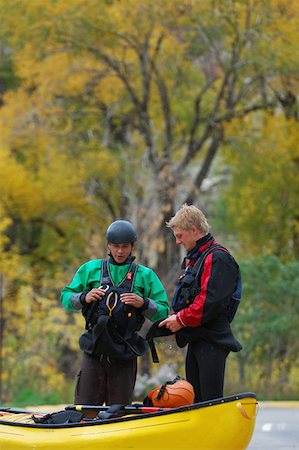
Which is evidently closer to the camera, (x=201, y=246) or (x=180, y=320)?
(x=180, y=320)

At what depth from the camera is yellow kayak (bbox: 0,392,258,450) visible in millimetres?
6691

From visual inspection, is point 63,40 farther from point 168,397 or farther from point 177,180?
point 168,397

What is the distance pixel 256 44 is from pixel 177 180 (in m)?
3.72

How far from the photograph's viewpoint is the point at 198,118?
28766mm

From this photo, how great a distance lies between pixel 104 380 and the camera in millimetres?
7730

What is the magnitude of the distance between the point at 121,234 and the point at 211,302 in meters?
0.93

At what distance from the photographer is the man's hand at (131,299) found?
7.48 m

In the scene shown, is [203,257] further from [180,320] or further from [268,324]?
[268,324]

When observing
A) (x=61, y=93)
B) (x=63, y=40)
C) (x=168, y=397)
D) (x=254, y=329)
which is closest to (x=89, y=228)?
(x=61, y=93)

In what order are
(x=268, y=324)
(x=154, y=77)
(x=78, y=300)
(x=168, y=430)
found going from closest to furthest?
1. (x=168, y=430)
2. (x=78, y=300)
3. (x=268, y=324)
4. (x=154, y=77)

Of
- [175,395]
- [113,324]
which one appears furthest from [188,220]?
[175,395]

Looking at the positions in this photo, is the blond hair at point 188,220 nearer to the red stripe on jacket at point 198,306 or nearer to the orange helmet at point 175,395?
the red stripe on jacket at point 198,306

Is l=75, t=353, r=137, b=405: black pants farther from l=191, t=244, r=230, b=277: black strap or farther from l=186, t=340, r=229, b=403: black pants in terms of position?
l=191, t=244, r=230, b=277: black strap

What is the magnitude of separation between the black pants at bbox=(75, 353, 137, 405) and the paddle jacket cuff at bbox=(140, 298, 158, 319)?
357 mm
